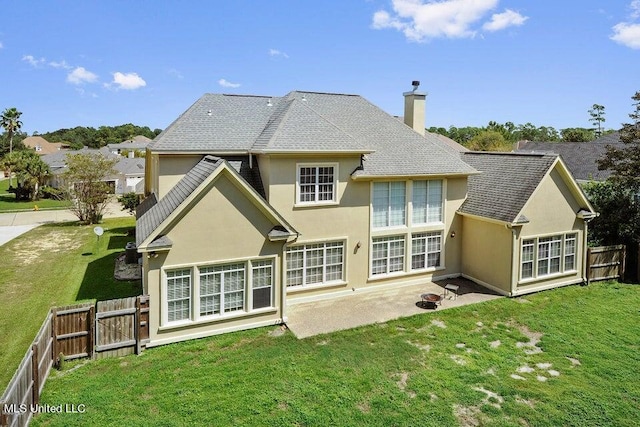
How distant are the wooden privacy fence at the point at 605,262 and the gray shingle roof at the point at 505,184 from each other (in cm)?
528

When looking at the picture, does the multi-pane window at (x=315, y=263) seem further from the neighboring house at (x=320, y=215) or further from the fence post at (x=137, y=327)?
the fence post at (x=137, y=327)

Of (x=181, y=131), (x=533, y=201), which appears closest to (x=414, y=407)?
(x=533, y=201)

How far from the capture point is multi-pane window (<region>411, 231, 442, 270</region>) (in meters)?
21.0

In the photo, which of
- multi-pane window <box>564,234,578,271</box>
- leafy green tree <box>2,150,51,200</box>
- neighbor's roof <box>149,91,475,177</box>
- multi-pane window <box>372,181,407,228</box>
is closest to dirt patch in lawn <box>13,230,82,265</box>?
neighbor's roof <box>149,91,475,177</box>

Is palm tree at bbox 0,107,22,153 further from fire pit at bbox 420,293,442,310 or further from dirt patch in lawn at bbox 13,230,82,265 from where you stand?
fire pit at bbox 420,293,442,310

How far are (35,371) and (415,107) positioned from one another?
21152mm

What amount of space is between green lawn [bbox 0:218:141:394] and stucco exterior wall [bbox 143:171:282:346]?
4.67m

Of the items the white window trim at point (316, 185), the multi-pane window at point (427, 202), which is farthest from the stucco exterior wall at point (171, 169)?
the multi-pane window at point (427, 202)

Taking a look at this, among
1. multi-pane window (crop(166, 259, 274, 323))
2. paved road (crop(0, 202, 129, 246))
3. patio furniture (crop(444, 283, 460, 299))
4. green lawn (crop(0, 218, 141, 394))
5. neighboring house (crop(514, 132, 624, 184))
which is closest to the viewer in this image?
multi-pane window (crop(166, 259, 274, 323))

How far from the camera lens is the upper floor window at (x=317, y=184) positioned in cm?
1822

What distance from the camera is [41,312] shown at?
1750 centimetres

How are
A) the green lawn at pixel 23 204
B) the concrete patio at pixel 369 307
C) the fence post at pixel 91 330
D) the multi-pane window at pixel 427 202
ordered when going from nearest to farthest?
the fence post at pixel 91 330
the concrete patio at pixel 369 307
the multi-pane window at pixel 427 202
the green lawn at pixel 23 204

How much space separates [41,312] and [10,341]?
2.74 metres

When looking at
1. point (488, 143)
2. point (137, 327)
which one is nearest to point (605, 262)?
point (137, 327)
